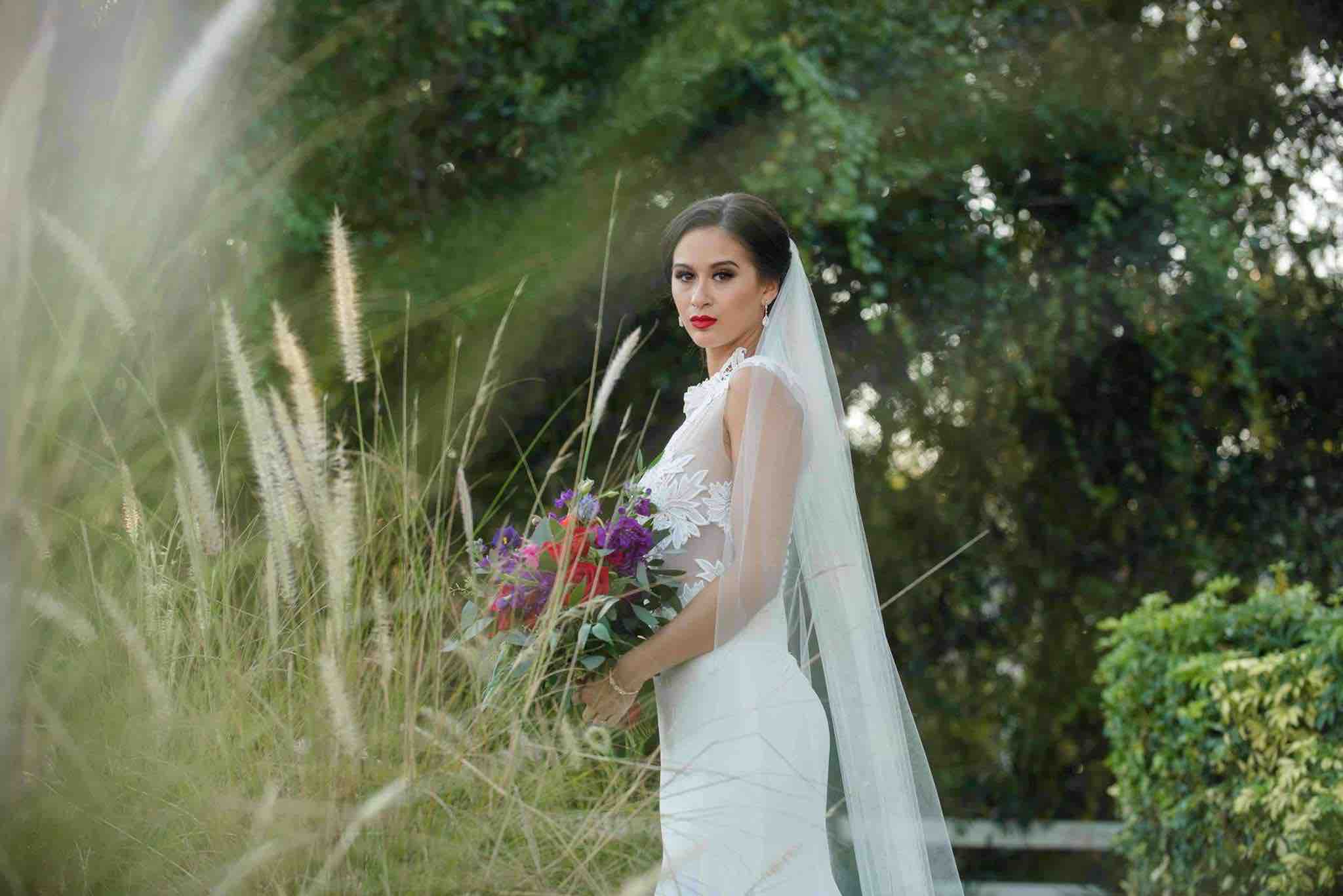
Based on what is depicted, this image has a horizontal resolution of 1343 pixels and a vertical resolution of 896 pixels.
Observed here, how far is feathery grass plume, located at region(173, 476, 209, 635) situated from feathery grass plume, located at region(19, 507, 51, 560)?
0.87 feet

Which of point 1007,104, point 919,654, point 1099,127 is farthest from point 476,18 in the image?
point 919,654

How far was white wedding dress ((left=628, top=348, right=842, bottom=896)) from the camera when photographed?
2.09 meters

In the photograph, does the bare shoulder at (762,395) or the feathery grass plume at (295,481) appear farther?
the bare shoulder at (762,395)

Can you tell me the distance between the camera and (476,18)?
18.2ft

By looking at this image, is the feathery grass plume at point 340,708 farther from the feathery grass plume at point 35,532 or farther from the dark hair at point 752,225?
the dark hair at point 752,225

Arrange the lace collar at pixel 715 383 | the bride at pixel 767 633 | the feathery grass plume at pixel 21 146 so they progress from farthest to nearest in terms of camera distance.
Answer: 1. the lace collar at pixel 715 383
2. the bride at pixel 767 633
3. the feathery grass plume at pixel 21 146

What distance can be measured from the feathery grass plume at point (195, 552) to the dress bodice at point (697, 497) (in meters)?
0.65

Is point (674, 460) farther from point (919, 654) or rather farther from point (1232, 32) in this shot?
point (1232, 32)

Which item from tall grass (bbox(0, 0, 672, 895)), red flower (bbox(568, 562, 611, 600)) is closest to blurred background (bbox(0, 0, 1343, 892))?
tall grass (bbox(0, 0, 672, 895))

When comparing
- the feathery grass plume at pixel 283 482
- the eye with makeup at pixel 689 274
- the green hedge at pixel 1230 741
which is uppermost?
the feathery grass plume at pixel 283 482

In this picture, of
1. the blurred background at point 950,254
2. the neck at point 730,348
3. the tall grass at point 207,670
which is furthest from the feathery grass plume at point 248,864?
the blurred background at point 950,254

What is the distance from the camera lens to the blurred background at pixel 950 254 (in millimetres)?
5504

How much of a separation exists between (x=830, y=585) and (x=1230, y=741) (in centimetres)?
271

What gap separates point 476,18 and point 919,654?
3451 mm
